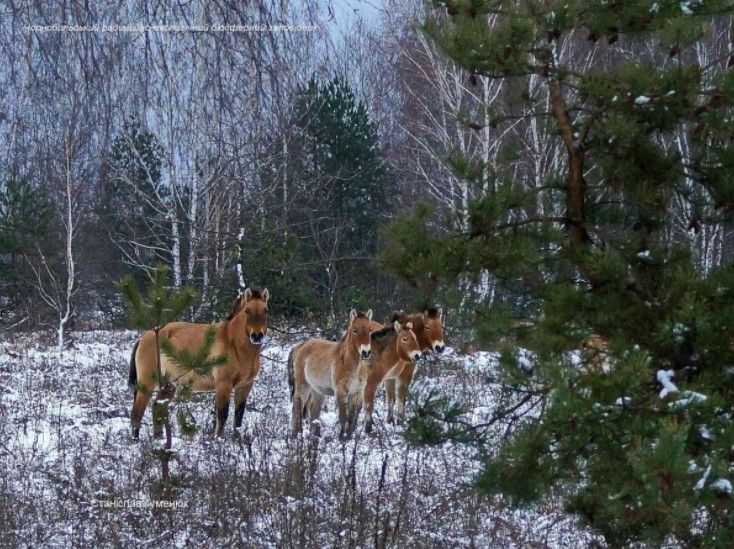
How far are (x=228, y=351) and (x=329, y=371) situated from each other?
1.60 meters

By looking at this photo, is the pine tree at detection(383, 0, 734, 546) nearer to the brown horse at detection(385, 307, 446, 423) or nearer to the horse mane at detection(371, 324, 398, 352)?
the horse mane at detection(371, 324, 398, 352)

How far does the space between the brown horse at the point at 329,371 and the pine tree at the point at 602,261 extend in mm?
6169

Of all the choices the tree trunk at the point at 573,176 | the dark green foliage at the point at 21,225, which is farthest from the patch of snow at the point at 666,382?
the dark green foliage at the point at 21,225

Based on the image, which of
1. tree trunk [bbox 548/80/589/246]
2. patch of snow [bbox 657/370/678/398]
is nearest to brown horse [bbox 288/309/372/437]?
tree trunk [bbox 548/80/589/246]

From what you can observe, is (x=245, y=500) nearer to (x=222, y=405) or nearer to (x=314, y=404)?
(x=222, y=405)

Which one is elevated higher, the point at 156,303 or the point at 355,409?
the point at 156,303

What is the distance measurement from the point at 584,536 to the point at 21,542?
11.8 feet

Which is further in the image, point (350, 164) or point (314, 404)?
point (350, 164)

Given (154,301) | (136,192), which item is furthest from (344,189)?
(154,301)

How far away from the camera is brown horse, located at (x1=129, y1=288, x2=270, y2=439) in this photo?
11.2 metres

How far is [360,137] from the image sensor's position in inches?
1093

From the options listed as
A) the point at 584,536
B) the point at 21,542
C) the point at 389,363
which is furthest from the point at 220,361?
the point at 389,363

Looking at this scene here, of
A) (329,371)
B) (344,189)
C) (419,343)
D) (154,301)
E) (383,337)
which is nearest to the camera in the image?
(154,301)

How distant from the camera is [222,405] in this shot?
11.2m
